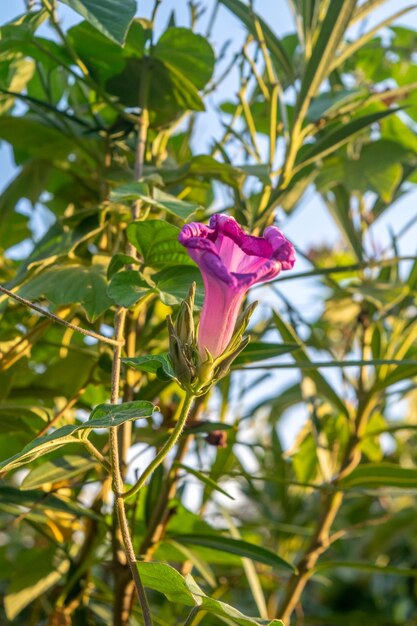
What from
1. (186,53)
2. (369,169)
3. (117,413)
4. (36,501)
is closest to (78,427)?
(117,413)

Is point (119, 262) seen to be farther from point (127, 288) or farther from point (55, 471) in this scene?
point (55, 471)

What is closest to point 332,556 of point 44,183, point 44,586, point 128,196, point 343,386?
point 343,386

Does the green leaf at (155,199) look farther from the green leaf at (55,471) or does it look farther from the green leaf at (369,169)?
the green leaf at (369,169)

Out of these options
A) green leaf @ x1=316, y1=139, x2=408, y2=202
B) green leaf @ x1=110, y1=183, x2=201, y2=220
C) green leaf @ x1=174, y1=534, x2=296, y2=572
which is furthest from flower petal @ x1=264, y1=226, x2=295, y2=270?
green leaf @ x1=316, y1=139, x2=408, y2=202

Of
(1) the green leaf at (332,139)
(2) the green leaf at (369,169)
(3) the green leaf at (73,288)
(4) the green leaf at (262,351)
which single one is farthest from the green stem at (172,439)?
(2) the green leaf at (369,169)

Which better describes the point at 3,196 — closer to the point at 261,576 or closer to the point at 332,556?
the point at 261,576

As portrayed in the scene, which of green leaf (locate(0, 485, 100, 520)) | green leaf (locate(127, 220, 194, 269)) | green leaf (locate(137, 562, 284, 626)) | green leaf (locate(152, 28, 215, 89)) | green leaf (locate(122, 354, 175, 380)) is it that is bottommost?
green leaf (locate(137, 562, 284, 626))

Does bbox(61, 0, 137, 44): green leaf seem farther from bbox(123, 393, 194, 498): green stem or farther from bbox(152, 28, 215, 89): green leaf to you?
bbox(123, 393, 194, 498): green stem

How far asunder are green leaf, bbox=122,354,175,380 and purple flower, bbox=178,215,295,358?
23mm

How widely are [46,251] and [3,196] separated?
204 millimetres

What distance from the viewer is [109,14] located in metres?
0.55

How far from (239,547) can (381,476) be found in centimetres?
21

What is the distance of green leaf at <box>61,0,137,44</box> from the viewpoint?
534 millimetres

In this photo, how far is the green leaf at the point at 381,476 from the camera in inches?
31.1
